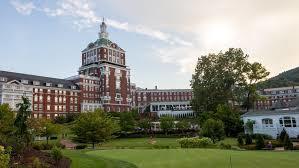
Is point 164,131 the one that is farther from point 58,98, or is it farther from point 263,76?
point 58,98

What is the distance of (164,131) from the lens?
242 ft

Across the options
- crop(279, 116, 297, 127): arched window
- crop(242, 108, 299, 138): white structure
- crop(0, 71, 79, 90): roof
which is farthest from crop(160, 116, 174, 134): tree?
crop(0, 71, 79, 90): roof

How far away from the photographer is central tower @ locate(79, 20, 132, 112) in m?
116

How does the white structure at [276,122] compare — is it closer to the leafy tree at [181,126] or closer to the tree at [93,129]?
the leafy tree at [181,126]

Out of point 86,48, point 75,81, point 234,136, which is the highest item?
A: point 86,48

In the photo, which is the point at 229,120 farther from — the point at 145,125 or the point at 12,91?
the point at 12,91

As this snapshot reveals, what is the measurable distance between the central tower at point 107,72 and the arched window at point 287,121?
233 feet

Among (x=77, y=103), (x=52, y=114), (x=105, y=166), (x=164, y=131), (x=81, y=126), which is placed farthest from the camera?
(x=77, y=103)

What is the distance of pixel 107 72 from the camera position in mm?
116812

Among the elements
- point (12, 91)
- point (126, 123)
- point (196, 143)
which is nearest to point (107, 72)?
point (12, 91)

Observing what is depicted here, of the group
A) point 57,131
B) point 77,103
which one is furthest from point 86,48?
point 57,131

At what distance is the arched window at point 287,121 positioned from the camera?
53.7m

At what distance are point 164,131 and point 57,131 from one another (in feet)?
82.9

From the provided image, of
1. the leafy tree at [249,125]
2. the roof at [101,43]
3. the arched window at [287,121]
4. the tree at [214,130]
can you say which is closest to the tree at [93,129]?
the tree at [214,130]
